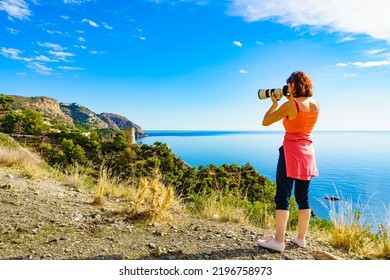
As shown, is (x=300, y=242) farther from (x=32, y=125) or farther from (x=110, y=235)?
(x=32, y=125)

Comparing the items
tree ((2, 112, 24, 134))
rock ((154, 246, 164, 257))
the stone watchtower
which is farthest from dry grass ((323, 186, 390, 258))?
the stone watchtower

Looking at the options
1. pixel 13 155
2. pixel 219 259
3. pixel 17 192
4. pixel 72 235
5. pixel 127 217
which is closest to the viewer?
pixel 219 259

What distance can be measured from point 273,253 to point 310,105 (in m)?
1.41

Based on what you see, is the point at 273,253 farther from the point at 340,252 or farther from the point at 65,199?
the point at 65,199

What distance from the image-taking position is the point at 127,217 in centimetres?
364

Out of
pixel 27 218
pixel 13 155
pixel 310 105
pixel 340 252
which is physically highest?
pixel 310 105

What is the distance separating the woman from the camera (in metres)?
2.61

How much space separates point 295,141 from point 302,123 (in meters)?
0.18

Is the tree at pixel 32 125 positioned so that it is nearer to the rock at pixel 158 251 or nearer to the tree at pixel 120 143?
the tree at pixel 120 143

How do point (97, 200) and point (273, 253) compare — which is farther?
point (97, 200)

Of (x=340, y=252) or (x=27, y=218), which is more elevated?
(x=27, y=218)

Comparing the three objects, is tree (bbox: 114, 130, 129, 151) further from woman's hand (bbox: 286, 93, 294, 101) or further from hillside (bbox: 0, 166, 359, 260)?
woman's hand (bbox: 286, 93, 294, 101)

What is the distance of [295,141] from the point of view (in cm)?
271
